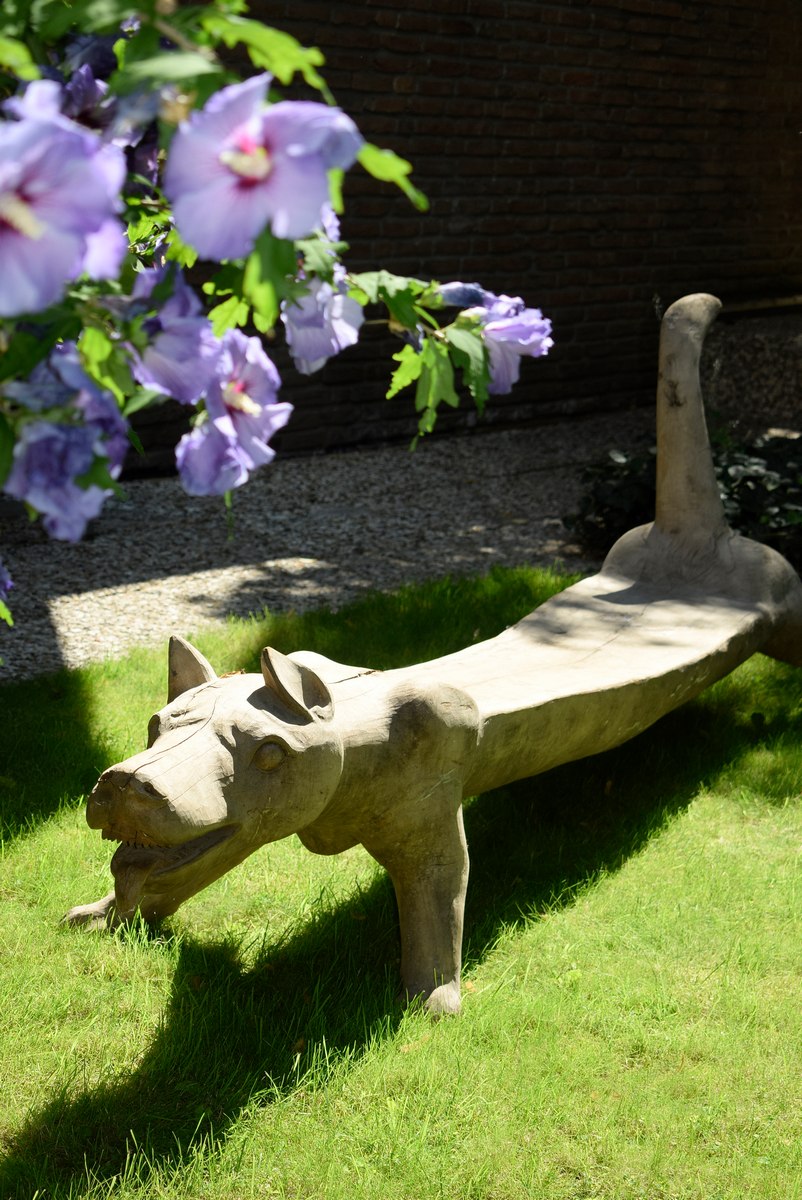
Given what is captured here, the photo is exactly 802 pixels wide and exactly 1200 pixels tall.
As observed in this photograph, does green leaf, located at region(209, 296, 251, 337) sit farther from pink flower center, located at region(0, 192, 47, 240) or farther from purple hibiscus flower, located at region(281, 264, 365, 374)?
pink flower center, located at region(0, 192, 47, 240)

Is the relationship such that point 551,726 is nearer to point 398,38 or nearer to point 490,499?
point 490,499

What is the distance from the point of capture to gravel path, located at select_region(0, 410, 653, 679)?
5547mm

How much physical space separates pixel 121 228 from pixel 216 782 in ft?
5.09

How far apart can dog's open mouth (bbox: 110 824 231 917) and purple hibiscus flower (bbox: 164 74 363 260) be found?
1.70 meters

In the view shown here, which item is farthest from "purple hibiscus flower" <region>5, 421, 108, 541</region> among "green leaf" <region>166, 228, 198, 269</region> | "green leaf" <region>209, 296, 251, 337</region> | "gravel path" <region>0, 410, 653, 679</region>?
"gravel path" <region>0, 410, 653, 679</region>

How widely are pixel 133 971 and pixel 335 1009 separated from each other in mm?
535

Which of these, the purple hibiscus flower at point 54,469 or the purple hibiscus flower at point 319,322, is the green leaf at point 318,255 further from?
the purple hibiscus flower at point 54,469

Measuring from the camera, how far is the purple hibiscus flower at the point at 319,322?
1.52 meters

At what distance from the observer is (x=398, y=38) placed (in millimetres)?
7918

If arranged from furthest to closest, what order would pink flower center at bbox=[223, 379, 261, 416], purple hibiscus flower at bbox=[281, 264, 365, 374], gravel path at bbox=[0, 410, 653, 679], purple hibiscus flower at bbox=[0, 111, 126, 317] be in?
gravel path at bbox=[0, 410, 653, 679] → purple hibiscus flower at bbox=[281, 264, 365, 374] → pink flower center at bbox=[223, 379, 261, 416] → purple hibiscus flower at bbox=[0, 111, 126, 317]

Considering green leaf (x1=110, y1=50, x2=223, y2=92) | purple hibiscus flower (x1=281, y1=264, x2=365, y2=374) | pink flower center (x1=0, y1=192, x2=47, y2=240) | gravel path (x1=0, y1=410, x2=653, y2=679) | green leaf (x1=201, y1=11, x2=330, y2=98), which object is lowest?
gravel path (x1=0, y1=410, x2=653, y2=679)

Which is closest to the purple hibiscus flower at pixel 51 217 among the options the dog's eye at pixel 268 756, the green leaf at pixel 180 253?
the green leaf at pixel 180 253

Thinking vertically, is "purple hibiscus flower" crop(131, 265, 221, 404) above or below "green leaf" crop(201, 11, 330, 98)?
below

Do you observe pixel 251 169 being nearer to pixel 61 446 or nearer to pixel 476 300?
pixel 61 446
